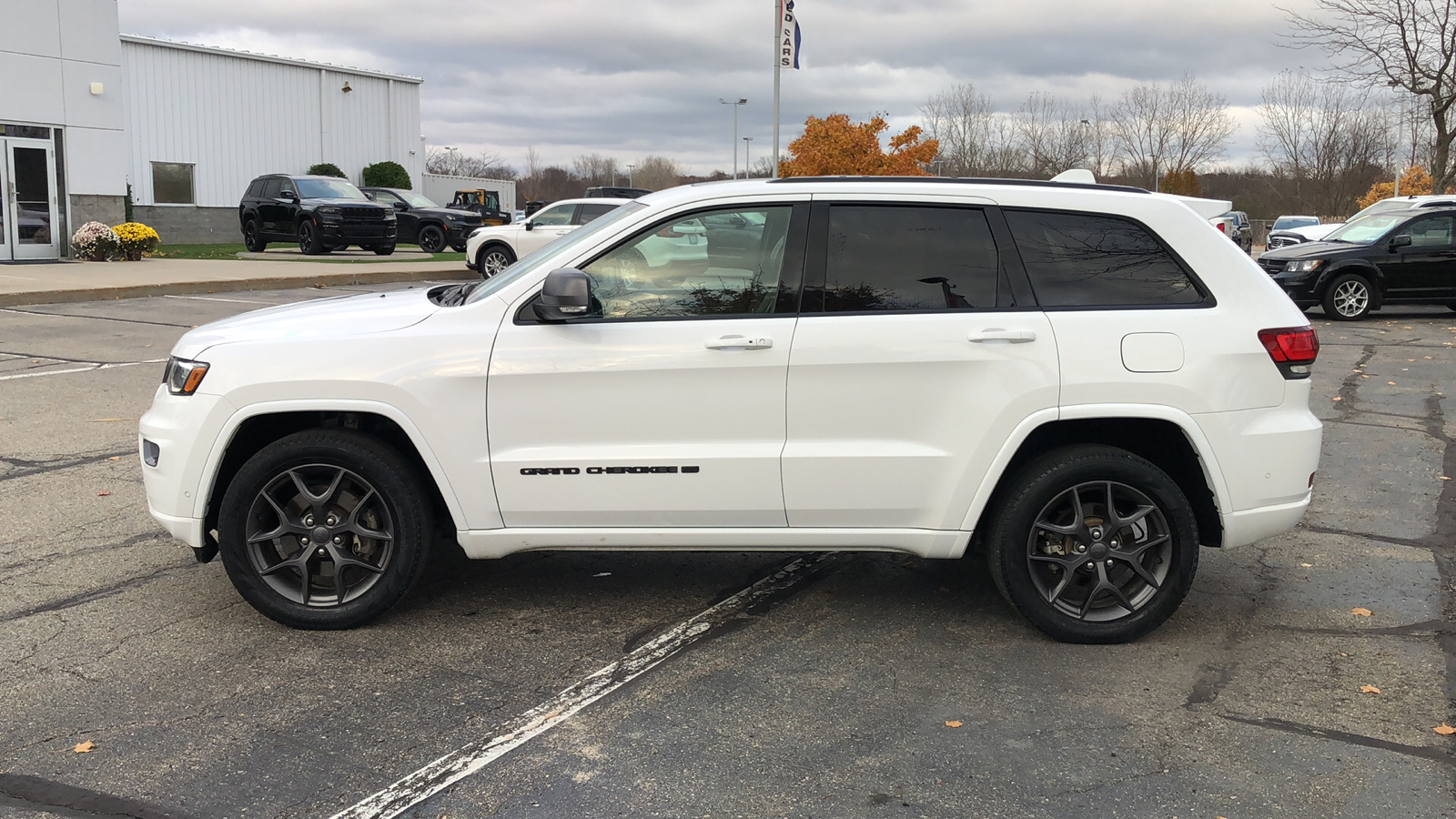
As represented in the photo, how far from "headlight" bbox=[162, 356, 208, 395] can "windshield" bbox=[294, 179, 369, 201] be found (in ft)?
81.9

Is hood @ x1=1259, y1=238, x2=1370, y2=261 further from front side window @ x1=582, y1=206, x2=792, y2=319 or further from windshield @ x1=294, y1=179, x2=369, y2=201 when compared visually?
windshield @ x1=294, y1=179, x2=369, y2=201

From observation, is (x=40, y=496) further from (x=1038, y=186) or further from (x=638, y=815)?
(x=1038, y=186)

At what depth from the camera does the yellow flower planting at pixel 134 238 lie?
2330cm

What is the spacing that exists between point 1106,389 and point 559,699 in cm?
228

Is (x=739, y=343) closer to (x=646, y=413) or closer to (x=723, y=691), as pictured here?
(x=646, y=413)

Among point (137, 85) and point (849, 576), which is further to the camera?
point (137, 85)

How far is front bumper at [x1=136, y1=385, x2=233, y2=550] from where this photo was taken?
433 centimetres

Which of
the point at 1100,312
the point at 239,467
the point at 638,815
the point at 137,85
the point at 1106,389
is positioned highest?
the point at 137,85

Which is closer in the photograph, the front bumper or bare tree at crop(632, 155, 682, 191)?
the front bumper

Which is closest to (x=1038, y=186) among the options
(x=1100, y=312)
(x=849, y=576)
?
(x=1100, y=312)

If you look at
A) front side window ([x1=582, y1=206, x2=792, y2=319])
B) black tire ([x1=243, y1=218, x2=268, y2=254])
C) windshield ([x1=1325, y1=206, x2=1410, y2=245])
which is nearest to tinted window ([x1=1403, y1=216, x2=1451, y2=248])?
windshield ([x1=1325, y1=206, x2=1410, y2=245])

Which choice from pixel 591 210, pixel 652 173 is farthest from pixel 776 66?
pixel 652 173

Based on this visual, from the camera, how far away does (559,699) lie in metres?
3.89

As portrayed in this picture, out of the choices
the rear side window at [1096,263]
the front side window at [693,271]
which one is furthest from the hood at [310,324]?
the rear side window at [1096,263]
